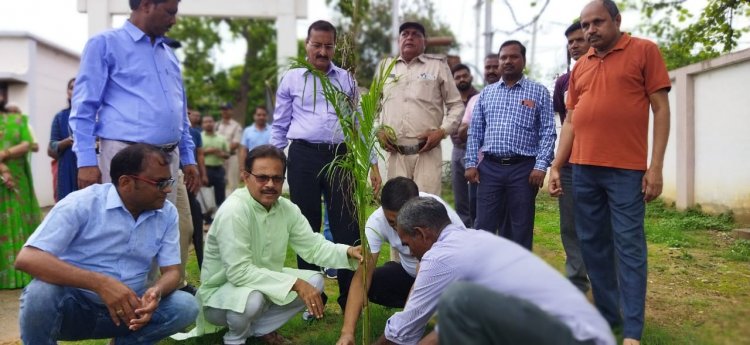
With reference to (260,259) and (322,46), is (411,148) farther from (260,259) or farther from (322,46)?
(260,259)

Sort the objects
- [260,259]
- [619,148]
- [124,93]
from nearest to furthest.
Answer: [619,148] < [124,93] < [260,259]

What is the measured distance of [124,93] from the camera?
159 inches

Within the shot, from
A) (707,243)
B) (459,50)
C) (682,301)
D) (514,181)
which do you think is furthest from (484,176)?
(459,50)

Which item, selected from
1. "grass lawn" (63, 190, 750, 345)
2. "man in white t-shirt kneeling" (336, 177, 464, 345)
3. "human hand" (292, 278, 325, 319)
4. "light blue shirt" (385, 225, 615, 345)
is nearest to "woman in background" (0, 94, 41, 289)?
"grass lawn" (63, 190, 750, 345)

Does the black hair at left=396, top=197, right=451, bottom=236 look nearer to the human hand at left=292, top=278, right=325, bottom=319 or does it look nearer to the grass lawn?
the grass lawn

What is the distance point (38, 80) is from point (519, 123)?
34.4ft

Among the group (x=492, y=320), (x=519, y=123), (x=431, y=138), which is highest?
(x=519, y=123)

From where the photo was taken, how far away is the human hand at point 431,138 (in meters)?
5.19

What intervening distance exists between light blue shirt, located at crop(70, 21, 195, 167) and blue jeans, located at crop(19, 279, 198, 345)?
837 mm

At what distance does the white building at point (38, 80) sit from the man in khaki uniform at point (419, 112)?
8.50 m

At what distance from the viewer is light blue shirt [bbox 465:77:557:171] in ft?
16.1

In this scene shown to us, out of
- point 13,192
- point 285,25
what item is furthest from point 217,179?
point 13,192

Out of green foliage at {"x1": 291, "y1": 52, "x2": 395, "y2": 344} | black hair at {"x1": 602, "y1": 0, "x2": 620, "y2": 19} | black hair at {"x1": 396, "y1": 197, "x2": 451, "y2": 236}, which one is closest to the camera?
black hair at {"x1": 396, "y1": 197, "x2": 451, "y2": 236}

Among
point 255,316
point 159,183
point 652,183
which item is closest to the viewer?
point 159,183
